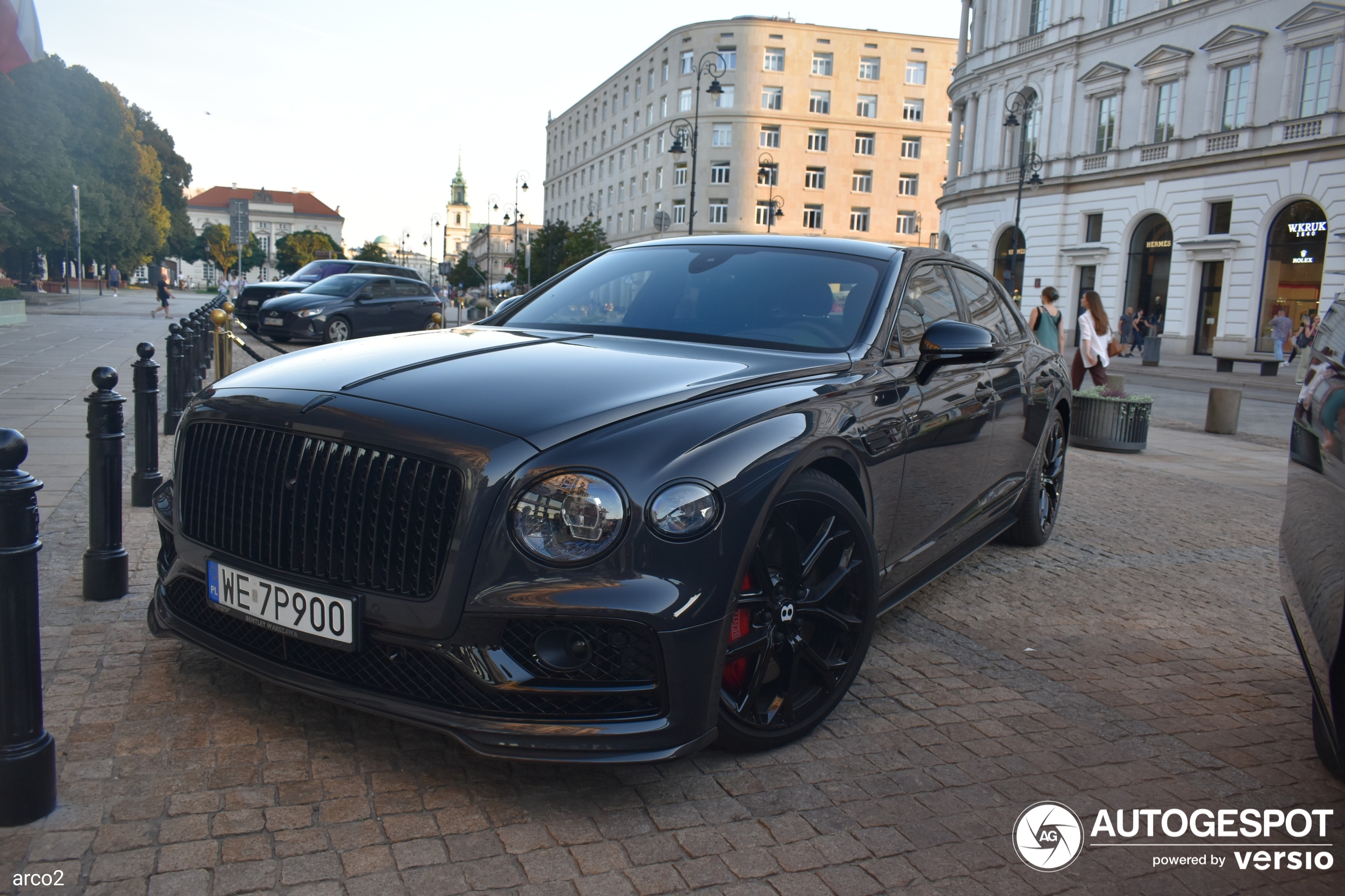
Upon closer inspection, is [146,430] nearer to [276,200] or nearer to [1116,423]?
[1116,423]

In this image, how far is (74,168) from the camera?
146 ft

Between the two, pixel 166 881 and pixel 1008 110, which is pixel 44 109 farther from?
pixel 166 881

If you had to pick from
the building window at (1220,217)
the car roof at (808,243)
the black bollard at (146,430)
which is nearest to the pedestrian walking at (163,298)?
the black bollard at (146,430)

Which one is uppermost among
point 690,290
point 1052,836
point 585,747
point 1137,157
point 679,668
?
point 1137,157

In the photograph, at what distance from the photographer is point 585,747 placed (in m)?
2.39

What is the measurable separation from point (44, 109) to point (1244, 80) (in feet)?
152

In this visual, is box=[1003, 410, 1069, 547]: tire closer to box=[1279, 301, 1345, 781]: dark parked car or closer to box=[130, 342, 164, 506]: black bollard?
box=[1279, 301, 1345, 781]: dark parked car

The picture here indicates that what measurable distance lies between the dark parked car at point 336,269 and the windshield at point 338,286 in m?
2.31

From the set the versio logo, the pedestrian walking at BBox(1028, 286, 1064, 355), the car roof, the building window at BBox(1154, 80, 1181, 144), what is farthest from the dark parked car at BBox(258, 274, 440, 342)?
the building window at BBox(1154, 80, 1181, 144)

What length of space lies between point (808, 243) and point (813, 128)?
239ft

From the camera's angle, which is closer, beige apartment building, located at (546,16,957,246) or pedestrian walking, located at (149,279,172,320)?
pedestrian walking, located at (149,279,172,320)

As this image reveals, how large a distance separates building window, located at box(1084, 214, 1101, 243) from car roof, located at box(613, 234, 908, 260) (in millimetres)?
38639

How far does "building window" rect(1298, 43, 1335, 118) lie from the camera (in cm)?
2962

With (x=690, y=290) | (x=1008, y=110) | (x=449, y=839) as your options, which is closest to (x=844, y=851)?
(x=449, y=839)
